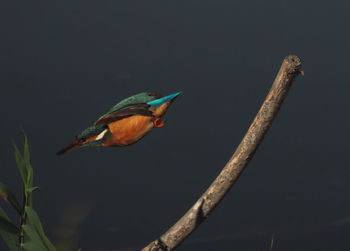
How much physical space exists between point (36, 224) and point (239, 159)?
0.48ft

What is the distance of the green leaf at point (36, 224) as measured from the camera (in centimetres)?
45

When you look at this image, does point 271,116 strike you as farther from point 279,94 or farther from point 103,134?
point 103,134

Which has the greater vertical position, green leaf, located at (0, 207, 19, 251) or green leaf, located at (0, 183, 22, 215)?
green leaf, located at (0, 183, 22, 215)

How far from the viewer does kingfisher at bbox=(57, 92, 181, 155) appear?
1.30ft

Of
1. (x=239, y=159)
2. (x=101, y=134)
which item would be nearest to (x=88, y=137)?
(x=101, y=134)

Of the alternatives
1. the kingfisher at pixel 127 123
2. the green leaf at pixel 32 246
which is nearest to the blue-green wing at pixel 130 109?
the kingfisher at pixel 127 123

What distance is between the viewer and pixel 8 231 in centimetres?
50

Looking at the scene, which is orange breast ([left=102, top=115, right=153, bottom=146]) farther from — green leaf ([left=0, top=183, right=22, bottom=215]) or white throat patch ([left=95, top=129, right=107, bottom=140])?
green leaf ([left=0, top=183, right=22, bottom=215])

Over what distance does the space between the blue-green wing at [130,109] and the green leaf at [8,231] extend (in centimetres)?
13

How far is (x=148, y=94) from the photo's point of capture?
42 cm

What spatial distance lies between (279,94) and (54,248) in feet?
0.62

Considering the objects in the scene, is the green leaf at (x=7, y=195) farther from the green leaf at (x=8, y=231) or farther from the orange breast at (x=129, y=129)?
the orange breast at (x=129, y=129)

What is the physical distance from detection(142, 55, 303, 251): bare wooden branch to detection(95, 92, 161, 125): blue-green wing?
0.09m

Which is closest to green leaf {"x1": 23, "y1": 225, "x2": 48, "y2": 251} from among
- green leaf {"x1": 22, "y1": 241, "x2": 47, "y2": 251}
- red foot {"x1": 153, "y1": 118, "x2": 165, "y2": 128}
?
green leaf {"x1": 22, "y1": 241, "x2": 47, "y2": 251}
